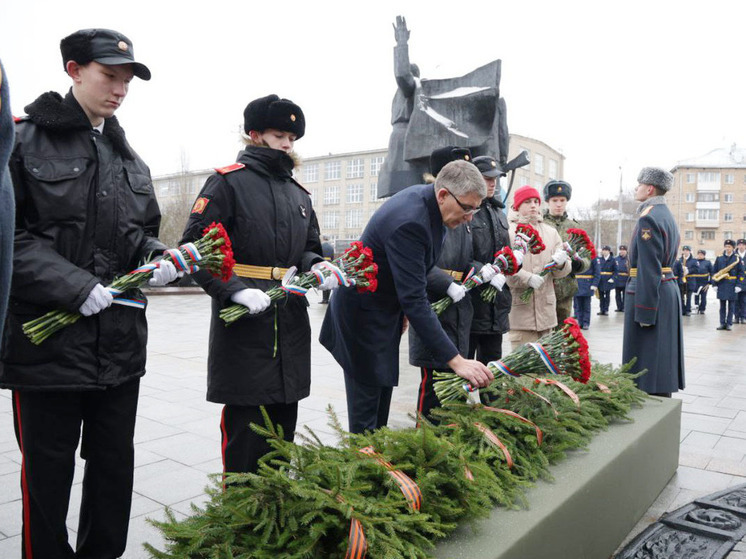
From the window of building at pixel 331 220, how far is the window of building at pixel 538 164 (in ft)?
67.3

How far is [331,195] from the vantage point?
217 feet

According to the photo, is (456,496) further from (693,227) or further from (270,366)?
(693,227)

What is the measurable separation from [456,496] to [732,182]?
83332 mm

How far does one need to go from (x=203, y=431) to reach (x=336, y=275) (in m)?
2.57

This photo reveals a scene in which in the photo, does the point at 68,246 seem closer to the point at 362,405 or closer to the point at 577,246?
the point at 362,405

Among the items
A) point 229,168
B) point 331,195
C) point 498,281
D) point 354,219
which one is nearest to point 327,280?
point 229,168

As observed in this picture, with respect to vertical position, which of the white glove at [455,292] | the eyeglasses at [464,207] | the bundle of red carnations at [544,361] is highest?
the eyeglasses at [464,207]

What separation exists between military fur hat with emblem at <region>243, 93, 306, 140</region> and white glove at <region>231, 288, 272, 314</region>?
32.4 inches

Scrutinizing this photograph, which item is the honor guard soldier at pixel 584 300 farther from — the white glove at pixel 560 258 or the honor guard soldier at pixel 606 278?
the white glove at pixel 560 258

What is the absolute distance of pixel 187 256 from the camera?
99.0 inches

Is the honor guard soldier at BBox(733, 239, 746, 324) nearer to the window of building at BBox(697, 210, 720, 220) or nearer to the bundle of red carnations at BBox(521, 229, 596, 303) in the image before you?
the bundle of red carnations at BBox(521, 229, 596, 303)

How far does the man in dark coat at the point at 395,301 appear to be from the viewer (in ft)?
9.61

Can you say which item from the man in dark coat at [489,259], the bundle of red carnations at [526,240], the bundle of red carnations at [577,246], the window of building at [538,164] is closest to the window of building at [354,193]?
the window of building at [538,164]

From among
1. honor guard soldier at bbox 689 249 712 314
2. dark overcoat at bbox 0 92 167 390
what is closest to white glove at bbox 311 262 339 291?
dark overcoat at bbox 0 92 167 390
